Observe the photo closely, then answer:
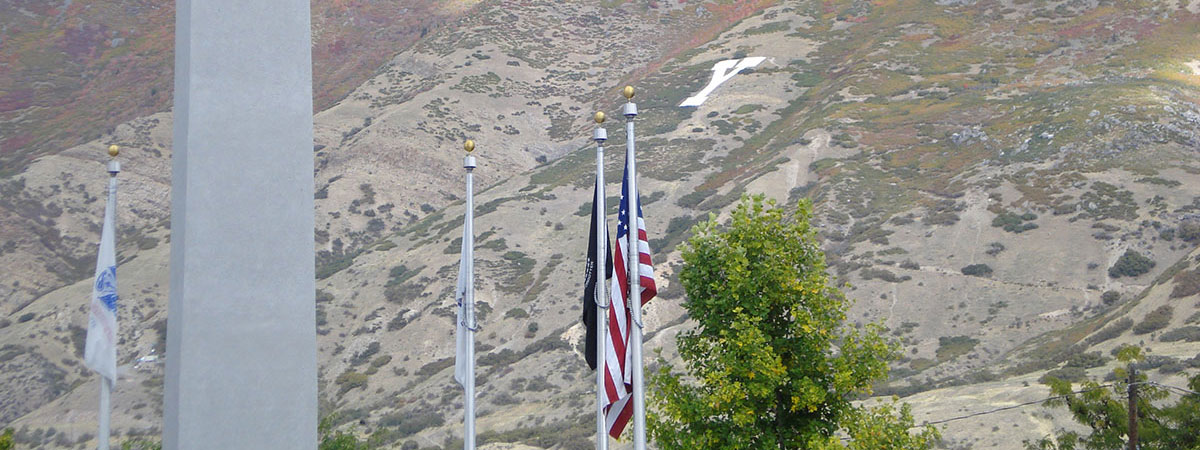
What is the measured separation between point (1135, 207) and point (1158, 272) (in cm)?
487

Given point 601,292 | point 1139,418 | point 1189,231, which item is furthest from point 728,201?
point 601,292

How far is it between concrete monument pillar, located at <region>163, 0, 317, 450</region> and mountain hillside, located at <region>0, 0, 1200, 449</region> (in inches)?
610

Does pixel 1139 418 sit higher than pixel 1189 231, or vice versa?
pixel 1139 418

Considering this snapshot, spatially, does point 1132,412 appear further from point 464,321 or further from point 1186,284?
point 1186,284

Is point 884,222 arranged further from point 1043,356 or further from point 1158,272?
point 1043,356

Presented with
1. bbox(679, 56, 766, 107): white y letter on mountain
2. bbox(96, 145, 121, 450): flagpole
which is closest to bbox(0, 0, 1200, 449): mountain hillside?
bbox(679, 56, 766, 107): white y letter on mountain

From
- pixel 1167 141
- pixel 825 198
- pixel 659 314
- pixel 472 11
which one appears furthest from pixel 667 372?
pixel 472 11

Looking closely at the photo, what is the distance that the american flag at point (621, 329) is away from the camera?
9297mm

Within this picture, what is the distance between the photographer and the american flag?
9297 mm

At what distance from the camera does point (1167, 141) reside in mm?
46281

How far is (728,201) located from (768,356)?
41869 mm

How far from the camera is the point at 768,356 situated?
10.8 metres

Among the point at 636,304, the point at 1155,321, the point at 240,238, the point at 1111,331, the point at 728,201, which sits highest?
the point at 240,238

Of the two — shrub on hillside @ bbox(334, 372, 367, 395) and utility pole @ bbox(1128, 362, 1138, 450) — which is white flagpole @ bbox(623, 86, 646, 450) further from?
shrub on hillside @ bbox(334, 372, 367, 395)
